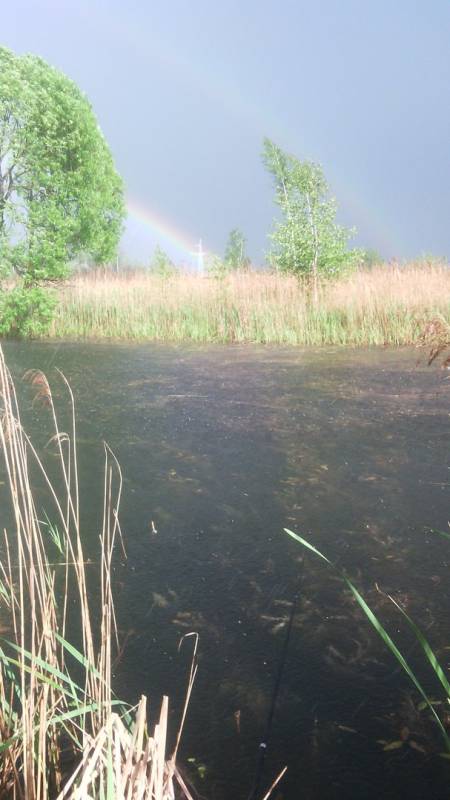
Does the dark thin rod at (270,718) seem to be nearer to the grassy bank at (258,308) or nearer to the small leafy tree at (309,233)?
the grassy bank at (258,308)

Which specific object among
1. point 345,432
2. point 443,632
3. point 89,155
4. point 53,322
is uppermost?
point 89,155

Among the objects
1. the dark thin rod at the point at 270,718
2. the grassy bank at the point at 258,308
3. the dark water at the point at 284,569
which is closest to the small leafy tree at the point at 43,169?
the grassy bank at the point at 258,308

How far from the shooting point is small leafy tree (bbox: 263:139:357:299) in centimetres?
898

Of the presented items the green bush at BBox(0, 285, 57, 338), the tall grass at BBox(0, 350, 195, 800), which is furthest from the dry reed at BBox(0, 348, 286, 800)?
the green bush at BBox(0, 285, 57, 338)

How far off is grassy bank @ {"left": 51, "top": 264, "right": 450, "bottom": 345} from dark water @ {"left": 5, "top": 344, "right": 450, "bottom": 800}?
300 centimetres

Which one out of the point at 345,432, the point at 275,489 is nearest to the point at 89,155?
the point at 345,432

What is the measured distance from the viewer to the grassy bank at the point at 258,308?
7449 mm

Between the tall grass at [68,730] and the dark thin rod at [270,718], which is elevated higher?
the tall grass at [68,730]

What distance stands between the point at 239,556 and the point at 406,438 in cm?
161

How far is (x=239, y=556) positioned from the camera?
2.11 m

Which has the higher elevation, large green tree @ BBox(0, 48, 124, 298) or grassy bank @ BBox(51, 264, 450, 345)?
large green tree @ BBox(0, 48, 124, 298)

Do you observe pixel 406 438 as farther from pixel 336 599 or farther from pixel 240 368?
pixel 240 368

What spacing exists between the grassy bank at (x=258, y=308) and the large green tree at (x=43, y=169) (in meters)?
0.69

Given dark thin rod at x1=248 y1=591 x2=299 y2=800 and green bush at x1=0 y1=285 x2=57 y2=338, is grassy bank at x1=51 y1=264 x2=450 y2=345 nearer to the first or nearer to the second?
green bush at x1=0 y1=285 x2=57 y2=338
